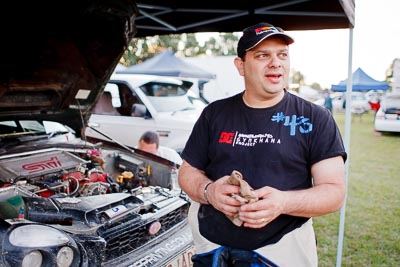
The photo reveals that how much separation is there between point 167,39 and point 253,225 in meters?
30.7

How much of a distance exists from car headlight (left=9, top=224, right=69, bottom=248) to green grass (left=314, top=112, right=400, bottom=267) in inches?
107

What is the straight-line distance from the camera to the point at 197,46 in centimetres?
3762

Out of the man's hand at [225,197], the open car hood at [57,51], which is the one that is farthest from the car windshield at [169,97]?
the man's hand at [225,197]

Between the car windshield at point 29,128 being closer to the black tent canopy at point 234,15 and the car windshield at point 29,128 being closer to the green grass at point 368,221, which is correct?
the black tent canopy at point 234,15

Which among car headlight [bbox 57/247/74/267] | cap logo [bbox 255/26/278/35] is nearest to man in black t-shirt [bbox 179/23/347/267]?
cap logo [bbox 255/26/278/35]

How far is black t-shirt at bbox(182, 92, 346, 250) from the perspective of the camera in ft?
5.06

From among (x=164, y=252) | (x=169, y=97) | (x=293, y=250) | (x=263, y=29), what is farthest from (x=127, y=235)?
(x=169, y=97)

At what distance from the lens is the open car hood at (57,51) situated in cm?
273

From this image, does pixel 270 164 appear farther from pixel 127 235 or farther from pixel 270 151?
pixel 127 235

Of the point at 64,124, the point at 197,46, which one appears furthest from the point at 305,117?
the point at 197,46

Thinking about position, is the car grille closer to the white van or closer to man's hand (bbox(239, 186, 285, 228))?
man's hand (bbox(239, 186, 285, 228))

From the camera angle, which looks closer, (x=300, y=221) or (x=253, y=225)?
(x=253, y=225)

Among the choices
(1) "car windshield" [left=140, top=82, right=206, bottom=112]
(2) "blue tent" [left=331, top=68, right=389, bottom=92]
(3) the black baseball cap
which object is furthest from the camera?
(2) "blue tent" [left=331, top=68, right=389, bottom=92]

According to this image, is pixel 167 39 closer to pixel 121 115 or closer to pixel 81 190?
pixel 121 115
